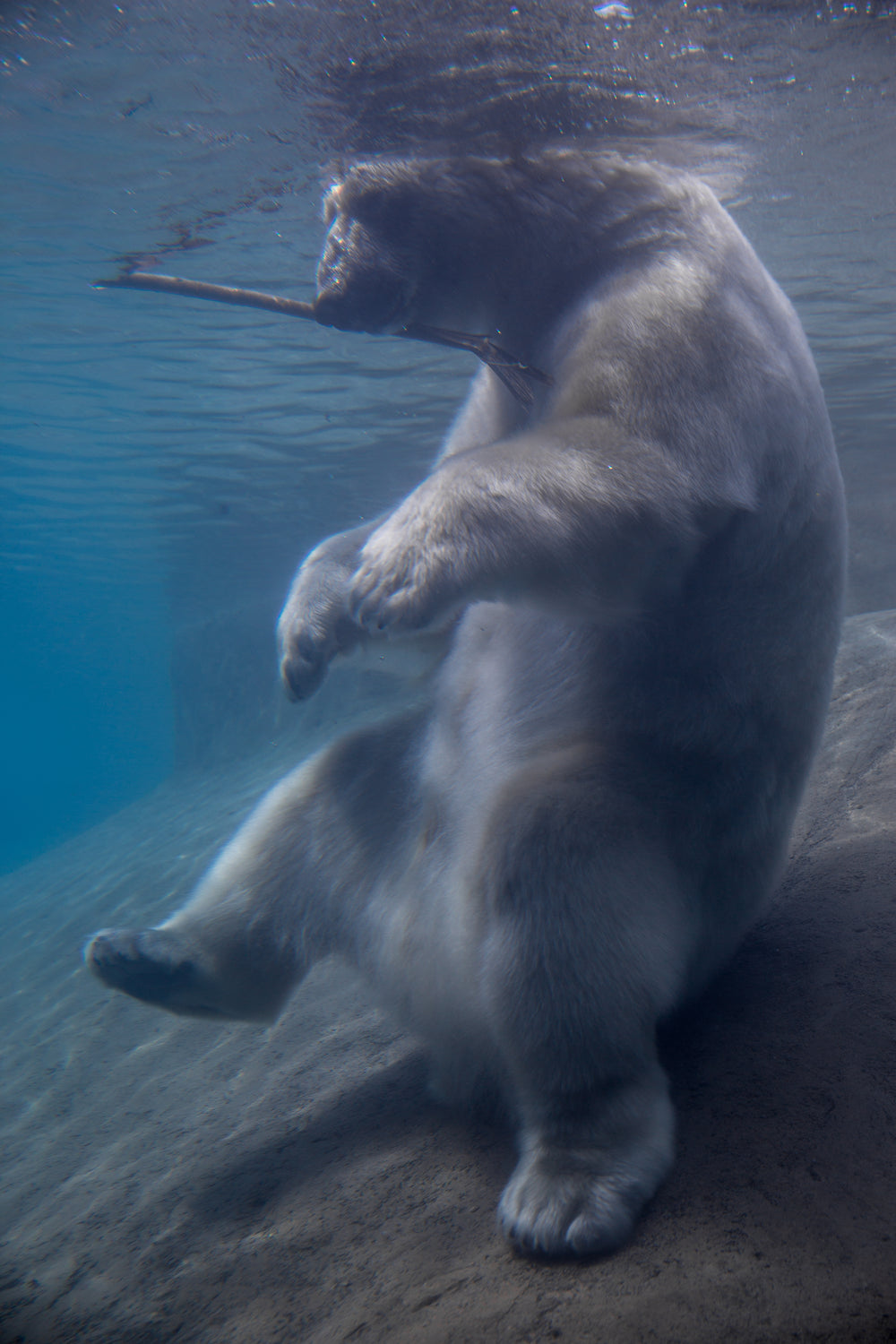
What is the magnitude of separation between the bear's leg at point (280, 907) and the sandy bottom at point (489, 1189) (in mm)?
366

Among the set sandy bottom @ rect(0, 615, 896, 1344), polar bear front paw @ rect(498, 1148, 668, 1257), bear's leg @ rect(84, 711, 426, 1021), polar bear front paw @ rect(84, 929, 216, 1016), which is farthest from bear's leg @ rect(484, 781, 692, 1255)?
polar bear front paw @ rect(84, 929, 216, 1016)

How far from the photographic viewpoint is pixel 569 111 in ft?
16.0

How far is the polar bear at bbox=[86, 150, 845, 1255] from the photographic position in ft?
5.78

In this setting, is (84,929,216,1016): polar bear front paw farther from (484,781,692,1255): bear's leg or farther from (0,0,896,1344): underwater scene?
(484,781,692,1255): bear's leg

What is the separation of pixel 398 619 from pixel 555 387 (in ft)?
2.78

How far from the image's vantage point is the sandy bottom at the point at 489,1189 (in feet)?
4.17

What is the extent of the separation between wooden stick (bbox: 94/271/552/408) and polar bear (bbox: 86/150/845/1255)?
84mm

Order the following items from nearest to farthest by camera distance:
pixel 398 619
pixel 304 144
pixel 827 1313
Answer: pixel 827 1313 < pixel 398 619 < pixel 304 144

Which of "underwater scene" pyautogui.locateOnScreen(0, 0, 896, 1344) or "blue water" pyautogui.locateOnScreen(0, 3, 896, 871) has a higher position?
"blue water" pyautogui.locateOnScreen(0, 3, 896, 871)

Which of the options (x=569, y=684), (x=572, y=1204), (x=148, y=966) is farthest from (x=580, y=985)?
(x=148, y=966)

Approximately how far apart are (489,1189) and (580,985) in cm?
58

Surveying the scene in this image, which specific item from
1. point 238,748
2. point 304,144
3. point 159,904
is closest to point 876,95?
point 304,144

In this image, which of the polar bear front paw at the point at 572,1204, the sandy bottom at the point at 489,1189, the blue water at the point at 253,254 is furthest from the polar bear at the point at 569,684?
the blue water at the point at 253,254

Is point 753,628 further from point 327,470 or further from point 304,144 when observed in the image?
point 327,470
